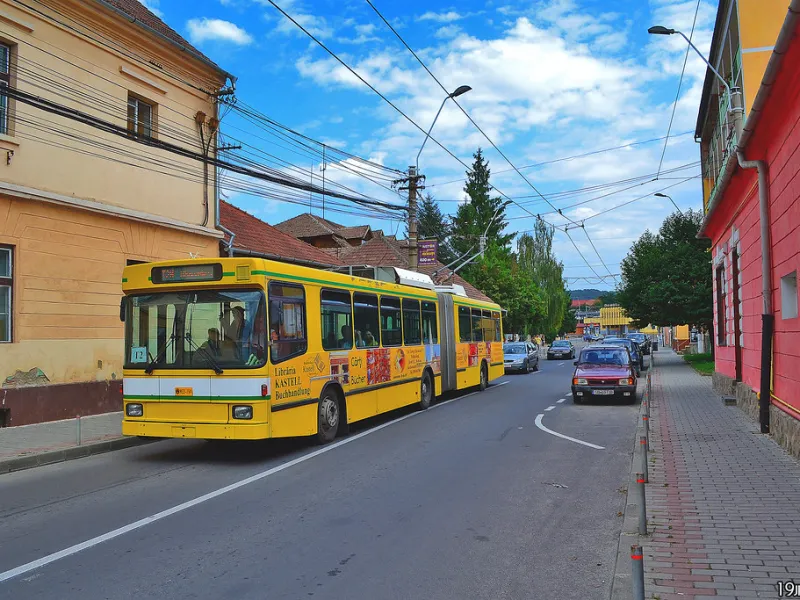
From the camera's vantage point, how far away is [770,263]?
11.3 meters

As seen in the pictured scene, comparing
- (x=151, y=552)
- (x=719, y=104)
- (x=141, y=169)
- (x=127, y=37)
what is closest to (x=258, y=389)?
(x=151, y=552)

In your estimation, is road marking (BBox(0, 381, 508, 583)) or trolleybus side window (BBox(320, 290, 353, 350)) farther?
trolleybus side window (BBox(320, 290, 353, 350))

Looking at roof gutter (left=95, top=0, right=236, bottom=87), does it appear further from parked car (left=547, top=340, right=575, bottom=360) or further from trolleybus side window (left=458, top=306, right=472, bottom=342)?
parked car (left=547, top=340, right=575, bottom=360)

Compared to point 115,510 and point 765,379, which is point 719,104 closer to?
point 765,379

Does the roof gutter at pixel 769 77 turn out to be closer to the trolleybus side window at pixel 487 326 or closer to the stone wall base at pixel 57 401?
the trolleybus side window at pixel 487 326

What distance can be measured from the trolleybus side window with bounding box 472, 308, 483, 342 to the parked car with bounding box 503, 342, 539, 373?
9.88 m

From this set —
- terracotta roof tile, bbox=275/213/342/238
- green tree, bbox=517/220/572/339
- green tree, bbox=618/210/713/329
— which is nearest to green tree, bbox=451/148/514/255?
green tree, bbox=517/220/572/339

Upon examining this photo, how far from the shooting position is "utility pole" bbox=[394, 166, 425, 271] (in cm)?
2317

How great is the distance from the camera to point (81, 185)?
14.5 metres

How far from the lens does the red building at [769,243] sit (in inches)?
357

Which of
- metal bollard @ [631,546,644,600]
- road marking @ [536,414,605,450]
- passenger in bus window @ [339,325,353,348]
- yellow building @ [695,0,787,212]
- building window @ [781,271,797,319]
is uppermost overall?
yellow building @ [695,0,787,212]

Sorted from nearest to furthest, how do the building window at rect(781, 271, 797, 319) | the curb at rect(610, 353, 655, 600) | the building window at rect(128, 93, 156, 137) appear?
the curb at rect(610, 353, 655, 600) < the building window at rect(781, 271, 797, 319) < the building window at rect(128, 93, 156, 137)

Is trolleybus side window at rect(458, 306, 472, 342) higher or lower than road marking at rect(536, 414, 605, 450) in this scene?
higher

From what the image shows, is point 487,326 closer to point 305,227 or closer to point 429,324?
point 429,324
